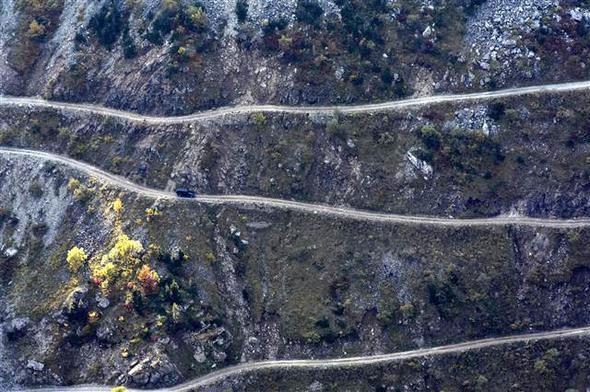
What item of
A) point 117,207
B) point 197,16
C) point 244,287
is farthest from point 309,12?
point 244,287

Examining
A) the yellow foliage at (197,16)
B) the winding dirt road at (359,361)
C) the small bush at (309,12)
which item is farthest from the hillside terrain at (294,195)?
the winding dirt road at (359,361)

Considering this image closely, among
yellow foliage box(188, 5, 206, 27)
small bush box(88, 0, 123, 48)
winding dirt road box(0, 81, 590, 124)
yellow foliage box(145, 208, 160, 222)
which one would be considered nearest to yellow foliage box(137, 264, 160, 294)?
yellow foliage box(145, 208, 160, 222)

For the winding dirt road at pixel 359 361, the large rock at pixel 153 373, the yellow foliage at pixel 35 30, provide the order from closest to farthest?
1. the large rock at pixel 153 373
2. the winding dirt road at pixel 359 361
3. the yellow foliage at pixel 35 30

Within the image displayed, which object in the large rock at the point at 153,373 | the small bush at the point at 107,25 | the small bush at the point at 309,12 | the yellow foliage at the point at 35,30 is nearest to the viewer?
the large rock at the point at 153,373

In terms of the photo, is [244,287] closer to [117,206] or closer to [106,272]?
[106,272]

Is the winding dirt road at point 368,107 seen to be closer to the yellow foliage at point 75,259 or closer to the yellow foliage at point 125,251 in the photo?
the yellow foliage at point 125,251

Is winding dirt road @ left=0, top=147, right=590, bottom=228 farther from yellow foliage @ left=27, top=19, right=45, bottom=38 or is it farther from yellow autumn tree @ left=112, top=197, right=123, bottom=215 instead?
yellow foliage @ left=27, top=19, right=45, bottom=38

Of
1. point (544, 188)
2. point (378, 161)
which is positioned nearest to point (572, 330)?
point (544, 188)
